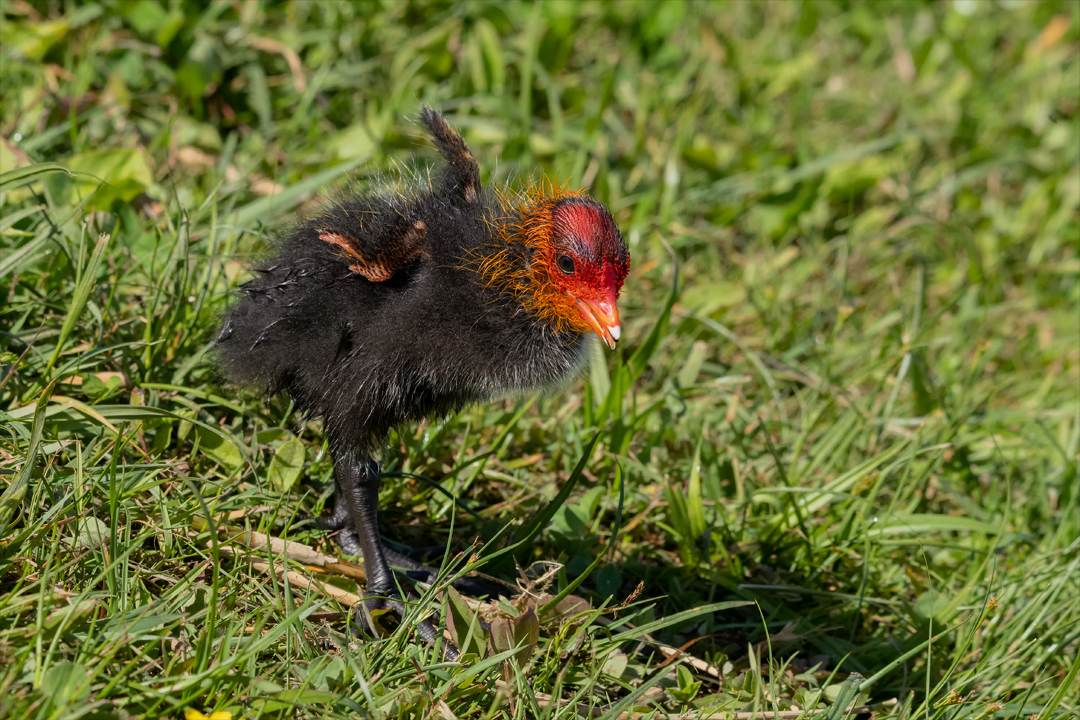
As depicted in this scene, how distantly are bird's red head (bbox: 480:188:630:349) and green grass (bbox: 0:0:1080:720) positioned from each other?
56cm

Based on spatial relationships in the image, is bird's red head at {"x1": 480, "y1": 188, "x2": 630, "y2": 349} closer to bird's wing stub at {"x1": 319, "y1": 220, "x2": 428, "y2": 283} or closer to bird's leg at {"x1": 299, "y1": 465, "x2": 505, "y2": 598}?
bird's wing stub at {"x1": 319, "y1": 220, "x2": 428, "y2": 283}

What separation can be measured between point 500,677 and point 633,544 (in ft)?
3.11

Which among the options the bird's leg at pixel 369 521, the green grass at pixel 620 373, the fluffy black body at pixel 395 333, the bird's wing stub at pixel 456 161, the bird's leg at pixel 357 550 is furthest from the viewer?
the bird's leg at pixel 357 550

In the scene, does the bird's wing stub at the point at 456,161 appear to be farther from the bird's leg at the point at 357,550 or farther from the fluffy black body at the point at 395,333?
the bird's leg at the point at 357,550

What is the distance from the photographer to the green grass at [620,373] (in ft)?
7.84

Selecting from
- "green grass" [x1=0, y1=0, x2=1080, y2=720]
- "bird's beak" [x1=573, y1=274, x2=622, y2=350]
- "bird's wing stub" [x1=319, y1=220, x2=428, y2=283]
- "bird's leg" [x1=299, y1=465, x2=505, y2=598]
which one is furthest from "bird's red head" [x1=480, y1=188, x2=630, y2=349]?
"bird's leg" [x1=299, y1=465, x2=505, y2=598]

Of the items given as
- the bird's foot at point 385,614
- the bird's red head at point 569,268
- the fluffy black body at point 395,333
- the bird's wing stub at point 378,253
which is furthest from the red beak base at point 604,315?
the bird's foot at point 385,614

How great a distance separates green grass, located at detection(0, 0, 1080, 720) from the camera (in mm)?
2391

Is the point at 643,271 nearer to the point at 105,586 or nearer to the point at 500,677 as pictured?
the point at 500,677

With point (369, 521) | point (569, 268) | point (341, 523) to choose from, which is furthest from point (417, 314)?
point (341, 523)

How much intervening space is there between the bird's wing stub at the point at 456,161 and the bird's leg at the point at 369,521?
0.80 meters

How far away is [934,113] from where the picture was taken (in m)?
5.60

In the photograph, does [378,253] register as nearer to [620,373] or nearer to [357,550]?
[357,550]

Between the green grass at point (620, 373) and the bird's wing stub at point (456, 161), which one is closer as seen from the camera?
the green grass at point (620, 373)
